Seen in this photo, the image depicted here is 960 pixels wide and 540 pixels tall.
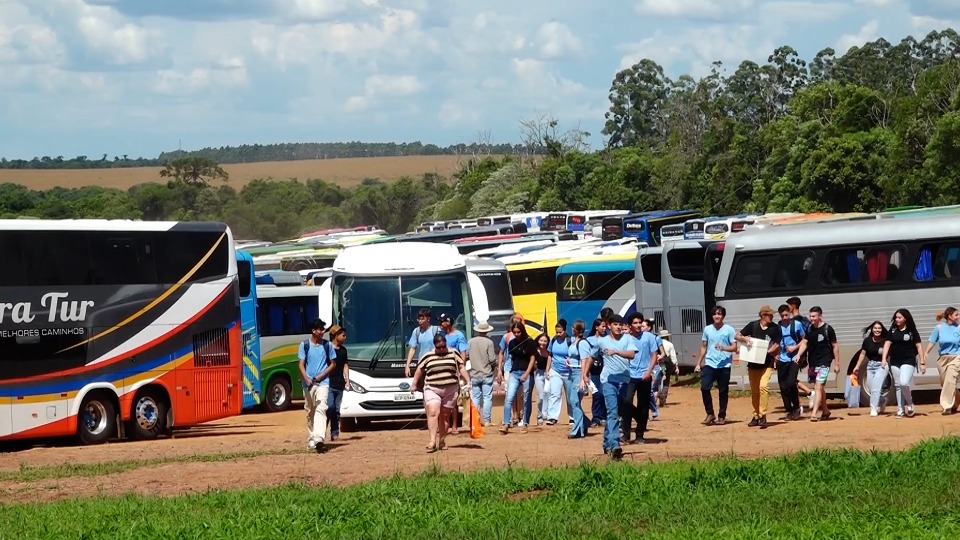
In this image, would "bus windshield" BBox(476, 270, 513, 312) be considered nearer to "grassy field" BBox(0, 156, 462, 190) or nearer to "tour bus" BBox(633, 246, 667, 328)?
"tour bus" BBox(633, 246, 667, 328)

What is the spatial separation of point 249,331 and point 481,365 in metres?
9.64

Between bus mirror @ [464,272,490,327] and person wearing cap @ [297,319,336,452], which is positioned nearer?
person wearing cap @ [297,319,336,452]

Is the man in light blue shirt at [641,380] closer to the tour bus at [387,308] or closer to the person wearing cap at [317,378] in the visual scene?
the person wearing cap at [317,378]

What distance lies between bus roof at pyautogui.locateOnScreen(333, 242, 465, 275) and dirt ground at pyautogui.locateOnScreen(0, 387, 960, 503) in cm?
265

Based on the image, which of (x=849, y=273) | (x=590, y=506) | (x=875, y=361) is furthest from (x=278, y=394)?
(x=590, y=506)

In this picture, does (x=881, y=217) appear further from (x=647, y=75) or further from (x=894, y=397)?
(x=647, y=75)

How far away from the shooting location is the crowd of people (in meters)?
19.7

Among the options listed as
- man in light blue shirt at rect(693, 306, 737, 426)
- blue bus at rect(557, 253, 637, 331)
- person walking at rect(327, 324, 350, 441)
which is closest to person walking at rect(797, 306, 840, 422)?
man in light blue shirt at rect(693, 306, 737, 426)

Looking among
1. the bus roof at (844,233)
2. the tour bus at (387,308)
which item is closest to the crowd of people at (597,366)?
the tour bus at (387,308)

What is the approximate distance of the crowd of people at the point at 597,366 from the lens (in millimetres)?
19703

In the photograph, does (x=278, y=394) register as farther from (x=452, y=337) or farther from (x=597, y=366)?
(x=597, y=366)

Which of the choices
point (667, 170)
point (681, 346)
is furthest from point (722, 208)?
point (681, 346)

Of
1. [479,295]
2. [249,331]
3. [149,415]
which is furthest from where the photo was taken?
[479,295]

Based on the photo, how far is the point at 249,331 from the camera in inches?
1239
